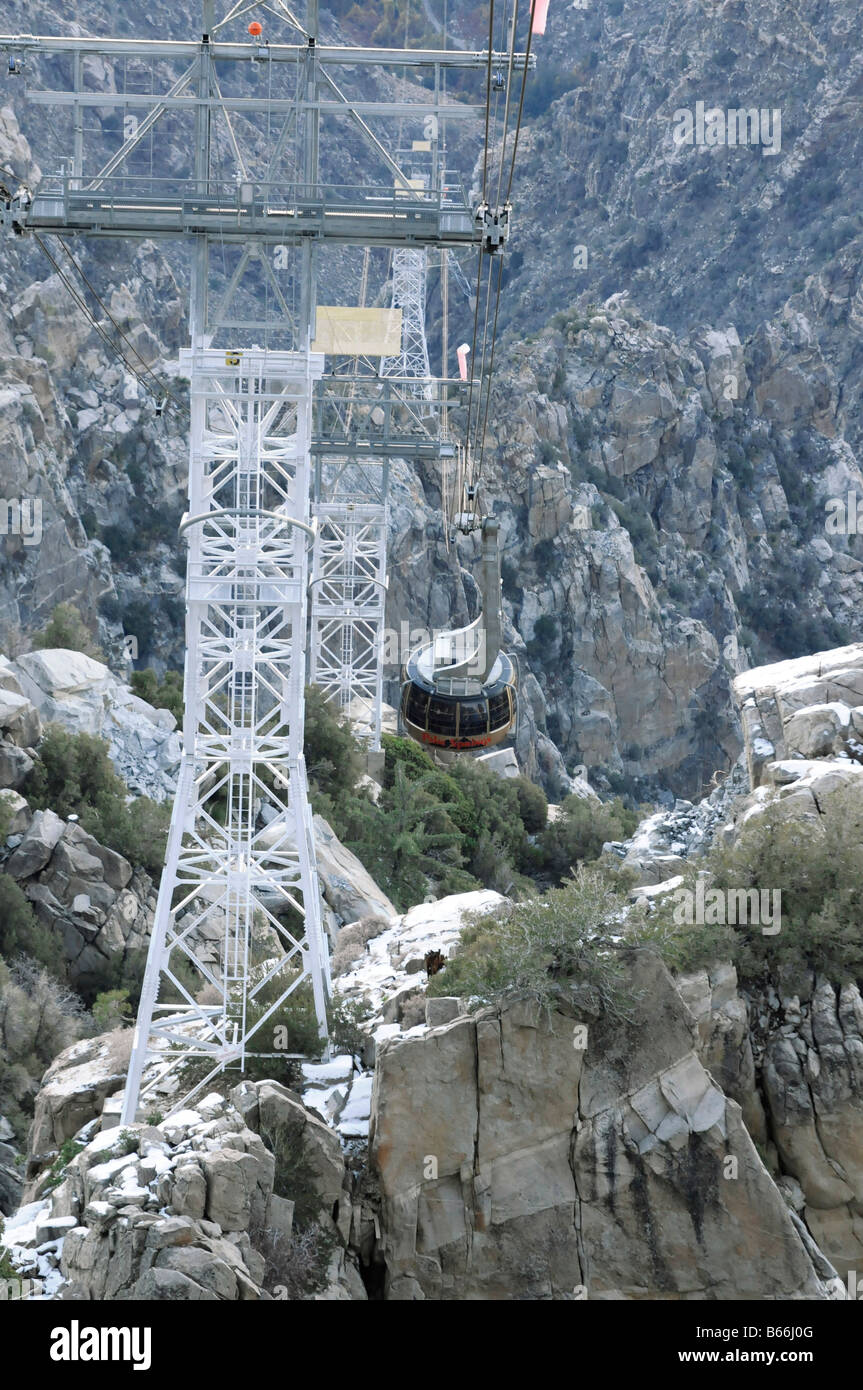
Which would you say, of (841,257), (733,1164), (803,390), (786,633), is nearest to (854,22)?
(841,257)

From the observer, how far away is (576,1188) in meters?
18.5

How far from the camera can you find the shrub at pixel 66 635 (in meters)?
47.9

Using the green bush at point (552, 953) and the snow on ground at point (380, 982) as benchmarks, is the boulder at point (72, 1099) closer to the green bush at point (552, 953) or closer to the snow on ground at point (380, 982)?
the snow on ground at point (380, 982)

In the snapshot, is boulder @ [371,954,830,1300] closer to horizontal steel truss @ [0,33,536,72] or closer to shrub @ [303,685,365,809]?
horizontal steel truss @ [0,33,536,72]

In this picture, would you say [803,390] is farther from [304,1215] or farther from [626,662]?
[304,1215]

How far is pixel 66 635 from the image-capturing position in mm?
47844

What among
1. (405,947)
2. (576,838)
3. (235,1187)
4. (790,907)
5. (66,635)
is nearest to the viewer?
(235,1187)

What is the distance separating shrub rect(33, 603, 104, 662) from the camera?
47938mm

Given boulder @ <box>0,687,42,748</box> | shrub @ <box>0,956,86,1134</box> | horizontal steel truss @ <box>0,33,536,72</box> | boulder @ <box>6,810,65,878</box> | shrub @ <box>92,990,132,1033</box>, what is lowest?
shrub @ <box>0,956,86,1134</box>

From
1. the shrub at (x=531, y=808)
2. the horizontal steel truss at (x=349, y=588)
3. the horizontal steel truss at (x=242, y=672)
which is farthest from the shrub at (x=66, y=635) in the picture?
the horizontal steel truss at (x=242, y=672)

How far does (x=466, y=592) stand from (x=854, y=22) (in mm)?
81372

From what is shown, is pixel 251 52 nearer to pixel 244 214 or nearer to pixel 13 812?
pixel 244 214

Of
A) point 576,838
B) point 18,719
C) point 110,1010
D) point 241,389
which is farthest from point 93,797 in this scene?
point 241,389

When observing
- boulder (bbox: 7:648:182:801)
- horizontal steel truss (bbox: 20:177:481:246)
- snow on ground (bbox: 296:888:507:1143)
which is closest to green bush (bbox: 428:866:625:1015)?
snow on ground (bbox: 296:888:507:1143)
